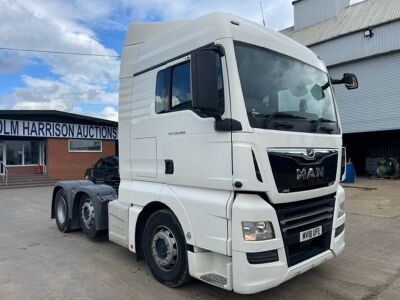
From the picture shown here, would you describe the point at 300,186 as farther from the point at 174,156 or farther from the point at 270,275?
the point at 174,156

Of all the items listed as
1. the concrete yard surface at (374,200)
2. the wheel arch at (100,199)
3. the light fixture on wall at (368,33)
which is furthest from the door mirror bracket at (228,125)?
the light fixture on wall at (368,33)

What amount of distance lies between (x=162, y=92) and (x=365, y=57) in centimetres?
1704

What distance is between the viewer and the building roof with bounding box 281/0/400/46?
59.4 ft

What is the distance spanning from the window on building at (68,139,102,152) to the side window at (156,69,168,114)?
22.1m

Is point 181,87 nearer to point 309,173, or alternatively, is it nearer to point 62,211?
point 309,173

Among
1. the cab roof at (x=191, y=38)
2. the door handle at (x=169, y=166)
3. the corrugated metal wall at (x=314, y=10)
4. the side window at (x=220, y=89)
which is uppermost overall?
the corrugated metal wall at (x=314, y=10)

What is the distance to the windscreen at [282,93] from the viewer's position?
12.3 ft

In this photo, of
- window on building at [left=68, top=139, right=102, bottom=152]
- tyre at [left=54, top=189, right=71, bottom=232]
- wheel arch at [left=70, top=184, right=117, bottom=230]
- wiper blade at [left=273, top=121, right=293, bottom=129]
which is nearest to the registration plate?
wiper blade at [left=273, top=121, right=293, bottom=129]

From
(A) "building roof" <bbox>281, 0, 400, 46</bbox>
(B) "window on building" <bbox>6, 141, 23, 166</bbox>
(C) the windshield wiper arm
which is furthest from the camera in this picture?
(B) "window on building" <bbox>6, 141, 23, 166</bbox>

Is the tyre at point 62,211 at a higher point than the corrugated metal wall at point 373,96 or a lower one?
lower

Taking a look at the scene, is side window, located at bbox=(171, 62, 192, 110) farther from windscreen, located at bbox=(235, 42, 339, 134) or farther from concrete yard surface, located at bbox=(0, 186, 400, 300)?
concrete yard surface, located at bbox=(0, 186, 400, 300)

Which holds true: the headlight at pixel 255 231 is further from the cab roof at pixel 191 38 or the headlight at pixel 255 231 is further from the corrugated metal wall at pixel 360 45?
the corrugated metal wall at pixel 360 45

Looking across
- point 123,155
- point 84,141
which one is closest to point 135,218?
point 123,155

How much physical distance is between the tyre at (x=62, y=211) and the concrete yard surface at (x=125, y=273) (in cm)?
18
